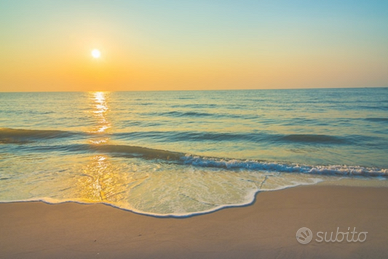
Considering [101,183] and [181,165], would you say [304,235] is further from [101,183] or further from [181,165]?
[181,165]

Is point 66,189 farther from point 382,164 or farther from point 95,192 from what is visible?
point 382,164

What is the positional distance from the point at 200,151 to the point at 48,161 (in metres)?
6.36

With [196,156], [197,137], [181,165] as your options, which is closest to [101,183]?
[181,165]

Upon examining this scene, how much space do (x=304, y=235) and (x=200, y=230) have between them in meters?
1.71

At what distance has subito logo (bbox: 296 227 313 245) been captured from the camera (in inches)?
156

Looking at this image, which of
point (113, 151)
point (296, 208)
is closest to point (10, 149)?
point (113, 151)

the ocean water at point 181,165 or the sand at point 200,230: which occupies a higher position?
the sand at point 200,230

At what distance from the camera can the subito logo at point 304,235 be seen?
395 cm

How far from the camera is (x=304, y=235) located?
13.5 feet

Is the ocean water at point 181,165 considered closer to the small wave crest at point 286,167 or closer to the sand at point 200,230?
the small wave crest at point 286,167

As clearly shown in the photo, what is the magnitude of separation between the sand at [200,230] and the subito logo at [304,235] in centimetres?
8

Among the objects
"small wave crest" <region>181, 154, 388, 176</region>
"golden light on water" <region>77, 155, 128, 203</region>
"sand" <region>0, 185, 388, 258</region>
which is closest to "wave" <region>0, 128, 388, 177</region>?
"small wave crest" <region>181, 154, 388, 176</region>

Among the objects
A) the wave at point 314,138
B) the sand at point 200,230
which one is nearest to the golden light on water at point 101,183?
the sand at point 200,230

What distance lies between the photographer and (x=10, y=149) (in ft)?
41.0
